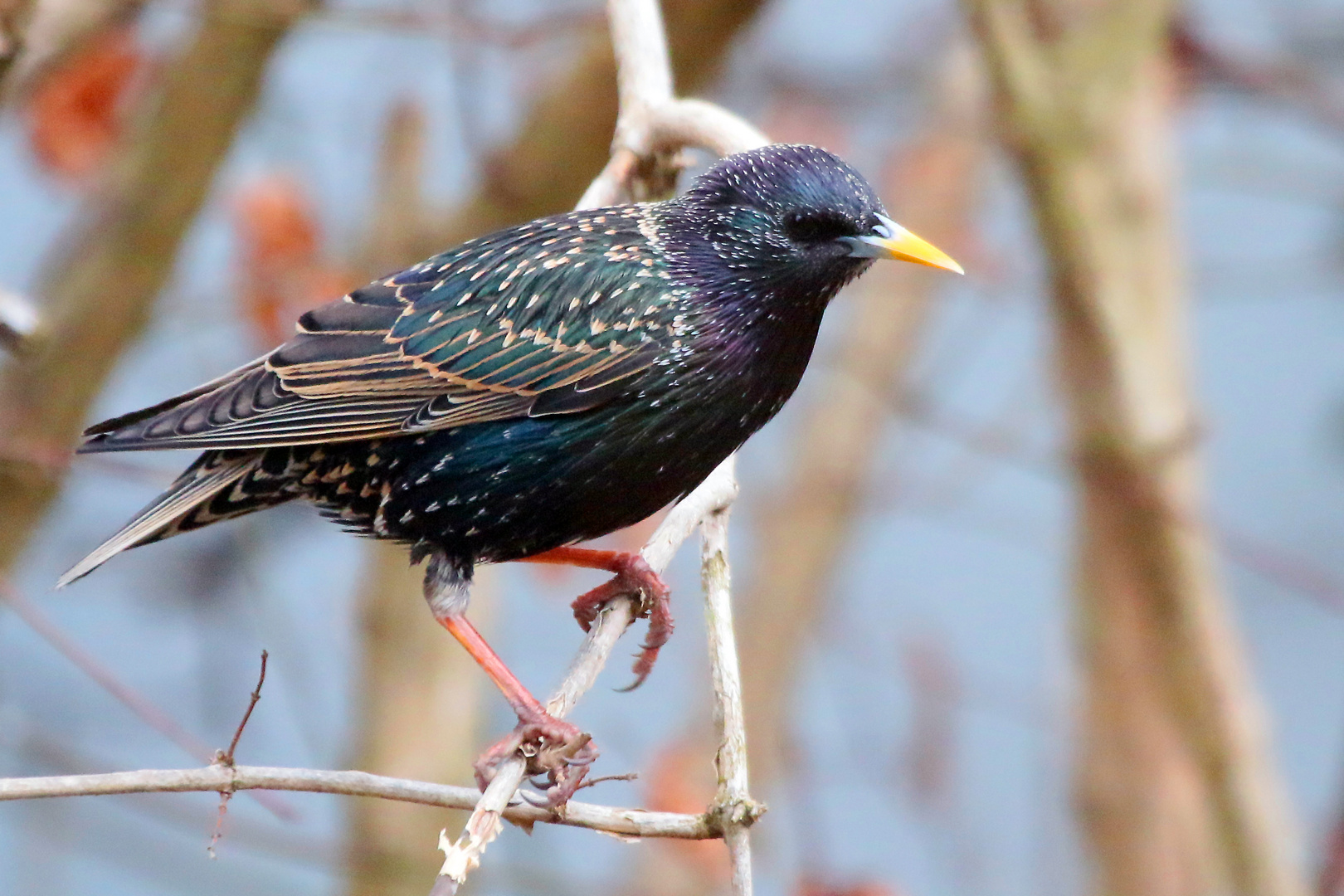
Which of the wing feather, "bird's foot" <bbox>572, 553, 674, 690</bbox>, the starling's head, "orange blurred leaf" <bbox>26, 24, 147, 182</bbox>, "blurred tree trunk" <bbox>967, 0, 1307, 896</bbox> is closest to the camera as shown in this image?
the starling's head

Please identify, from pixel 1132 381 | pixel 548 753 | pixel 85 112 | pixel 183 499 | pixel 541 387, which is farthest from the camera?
pixel 85 112

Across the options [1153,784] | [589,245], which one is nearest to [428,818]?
[1153,784]

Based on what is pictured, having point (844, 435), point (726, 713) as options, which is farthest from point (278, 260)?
point (726, 713)

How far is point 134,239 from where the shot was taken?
4.29 metres

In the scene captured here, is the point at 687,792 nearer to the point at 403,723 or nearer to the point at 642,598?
the point at 403,723

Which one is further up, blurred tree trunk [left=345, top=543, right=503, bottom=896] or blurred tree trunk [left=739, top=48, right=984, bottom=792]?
blurred tree trunk [left=739, top=48, right=984, bottom=792]

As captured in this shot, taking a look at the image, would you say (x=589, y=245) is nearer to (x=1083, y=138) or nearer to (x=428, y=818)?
(x=1083, y=138)

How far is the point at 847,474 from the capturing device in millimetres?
6832

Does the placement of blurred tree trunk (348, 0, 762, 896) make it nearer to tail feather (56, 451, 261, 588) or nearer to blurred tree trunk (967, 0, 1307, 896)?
blurred tree trunk (967, 0, 1307, 896)

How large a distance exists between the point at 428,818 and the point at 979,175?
4.04 m

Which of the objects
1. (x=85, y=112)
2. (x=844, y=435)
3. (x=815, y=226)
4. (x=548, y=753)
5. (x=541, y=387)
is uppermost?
(x=85, y=112)

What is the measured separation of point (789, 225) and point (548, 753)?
42.5 inches

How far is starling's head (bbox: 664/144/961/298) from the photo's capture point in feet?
9.25

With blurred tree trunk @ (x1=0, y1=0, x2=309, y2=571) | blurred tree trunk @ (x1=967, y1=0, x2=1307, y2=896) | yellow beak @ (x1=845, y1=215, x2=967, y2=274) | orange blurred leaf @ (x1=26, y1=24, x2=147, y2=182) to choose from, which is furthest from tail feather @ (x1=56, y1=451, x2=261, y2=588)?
orange blurred leaf @ (x1=26, y1=24, x2=147, y2=182)
